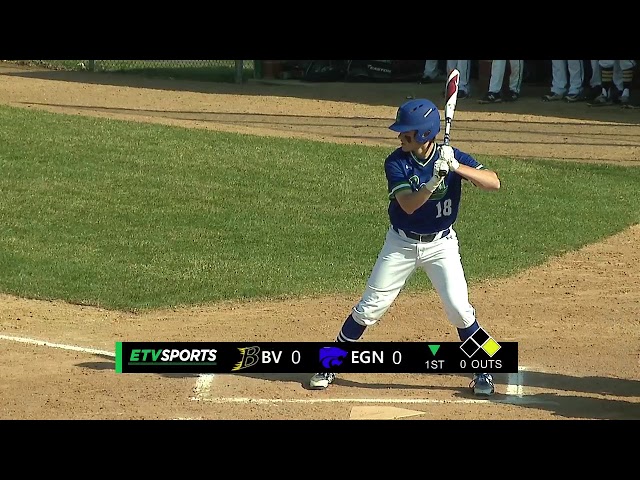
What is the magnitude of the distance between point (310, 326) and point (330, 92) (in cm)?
1118

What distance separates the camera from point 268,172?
584 inches

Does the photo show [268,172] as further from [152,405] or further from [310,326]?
[152,405]

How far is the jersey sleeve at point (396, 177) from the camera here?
23.8 ft

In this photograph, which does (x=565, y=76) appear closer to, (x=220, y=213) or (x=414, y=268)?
(x=220, y=213)

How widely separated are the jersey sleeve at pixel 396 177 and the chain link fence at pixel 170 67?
14140mm

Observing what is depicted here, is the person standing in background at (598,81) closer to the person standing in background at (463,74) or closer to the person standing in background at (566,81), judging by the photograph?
the person standing in background at (566,81)

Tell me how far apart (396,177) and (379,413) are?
1582mm

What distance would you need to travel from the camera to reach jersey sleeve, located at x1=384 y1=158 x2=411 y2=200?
7.25 meters

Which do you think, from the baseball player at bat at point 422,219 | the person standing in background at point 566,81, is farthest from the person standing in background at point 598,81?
the baseball player at bat at point 422,219

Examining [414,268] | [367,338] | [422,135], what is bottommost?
[367,338]

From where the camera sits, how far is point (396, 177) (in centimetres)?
730

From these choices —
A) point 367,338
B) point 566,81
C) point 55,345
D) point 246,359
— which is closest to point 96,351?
point 55,345
